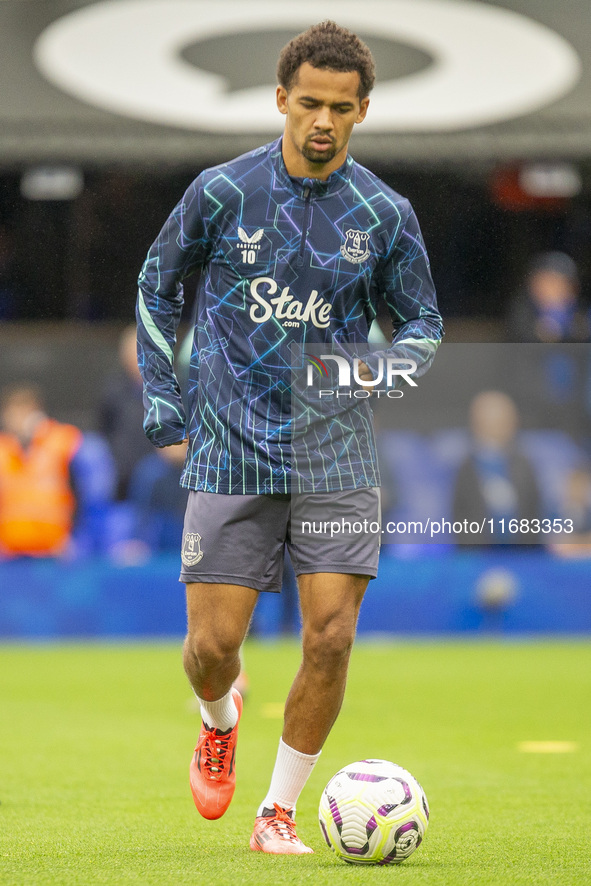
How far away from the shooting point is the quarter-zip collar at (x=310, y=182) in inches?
134

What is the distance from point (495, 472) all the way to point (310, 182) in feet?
20.2

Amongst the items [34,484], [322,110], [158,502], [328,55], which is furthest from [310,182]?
[34,484]

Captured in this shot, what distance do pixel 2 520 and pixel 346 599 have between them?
7512 millimetres

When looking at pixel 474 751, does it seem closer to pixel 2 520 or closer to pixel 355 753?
pixel 355 753

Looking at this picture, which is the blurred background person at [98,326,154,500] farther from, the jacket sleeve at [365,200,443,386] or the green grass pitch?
the jacket sleeve at [365,200,443,386]

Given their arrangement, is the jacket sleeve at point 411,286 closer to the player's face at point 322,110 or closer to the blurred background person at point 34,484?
the player's face at point 322,110

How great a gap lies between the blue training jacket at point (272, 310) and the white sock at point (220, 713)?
629mm

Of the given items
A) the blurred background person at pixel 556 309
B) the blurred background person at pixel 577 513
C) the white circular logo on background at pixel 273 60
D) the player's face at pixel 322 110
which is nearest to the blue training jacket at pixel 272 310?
the player's face at pixel 322 110

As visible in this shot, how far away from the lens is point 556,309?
9.78 meters

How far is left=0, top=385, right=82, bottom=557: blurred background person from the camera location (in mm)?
10312

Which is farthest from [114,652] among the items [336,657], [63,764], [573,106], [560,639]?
[336,657]

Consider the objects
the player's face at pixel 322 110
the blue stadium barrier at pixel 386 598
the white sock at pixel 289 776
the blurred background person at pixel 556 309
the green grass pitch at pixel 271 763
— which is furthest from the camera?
the blue stadium barrier at pixel 386 598

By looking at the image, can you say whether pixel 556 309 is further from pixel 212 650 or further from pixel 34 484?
pixel 212 650

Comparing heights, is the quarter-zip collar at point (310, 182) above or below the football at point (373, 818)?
above
